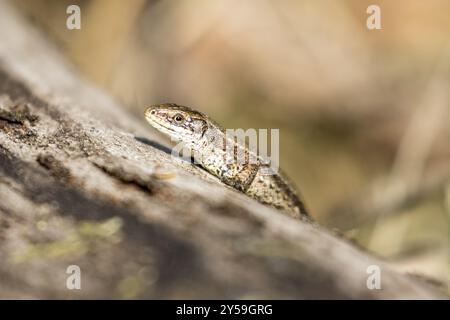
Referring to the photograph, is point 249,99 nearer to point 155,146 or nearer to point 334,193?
point 334,193
